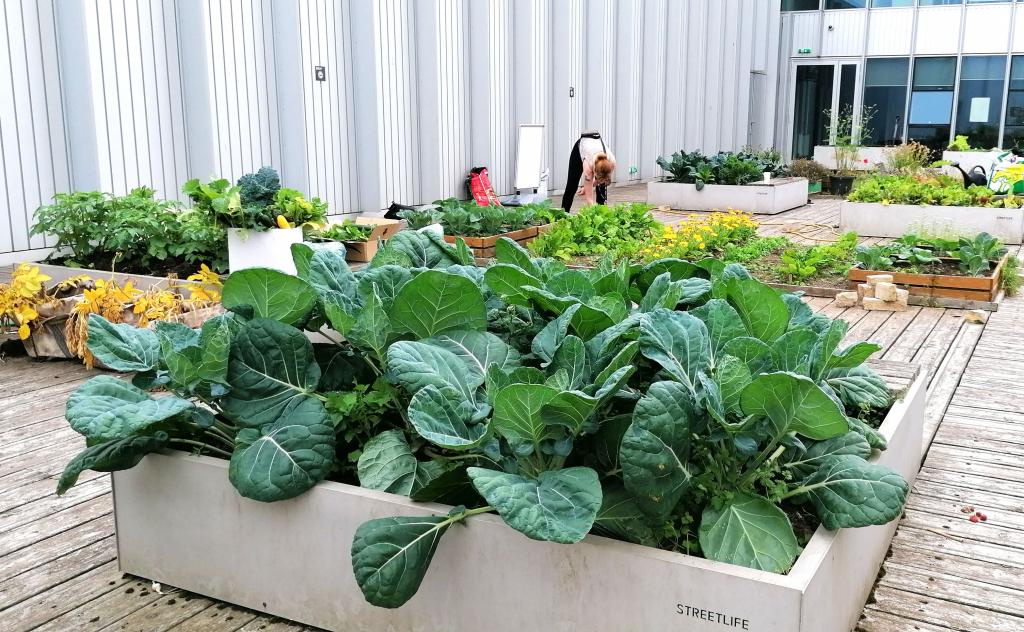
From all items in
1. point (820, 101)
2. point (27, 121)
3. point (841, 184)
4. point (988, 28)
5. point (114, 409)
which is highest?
point (988, 28)

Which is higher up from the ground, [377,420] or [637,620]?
[377,420]

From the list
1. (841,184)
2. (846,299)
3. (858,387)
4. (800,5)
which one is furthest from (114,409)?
(800,5)

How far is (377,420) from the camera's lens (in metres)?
2.54

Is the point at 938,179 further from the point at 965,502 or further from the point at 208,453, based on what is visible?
the point at 208,453

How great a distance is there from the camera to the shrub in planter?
204 centimetres

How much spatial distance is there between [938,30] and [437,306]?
2627 centimetres

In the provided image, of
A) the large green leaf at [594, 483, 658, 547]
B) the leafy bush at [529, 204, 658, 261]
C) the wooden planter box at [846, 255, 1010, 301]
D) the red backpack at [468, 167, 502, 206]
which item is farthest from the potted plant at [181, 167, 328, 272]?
the red backpack at [468, 167, 502, 206]

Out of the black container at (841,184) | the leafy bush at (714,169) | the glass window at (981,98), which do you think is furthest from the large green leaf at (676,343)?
the glass window at (981,98)

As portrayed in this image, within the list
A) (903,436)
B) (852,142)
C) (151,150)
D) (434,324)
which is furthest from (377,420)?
(852,142)

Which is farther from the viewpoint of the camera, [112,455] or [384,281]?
[384,281]

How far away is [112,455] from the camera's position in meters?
2.48

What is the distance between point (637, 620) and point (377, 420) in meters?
0.90

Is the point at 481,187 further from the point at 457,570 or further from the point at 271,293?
the point at 457,570

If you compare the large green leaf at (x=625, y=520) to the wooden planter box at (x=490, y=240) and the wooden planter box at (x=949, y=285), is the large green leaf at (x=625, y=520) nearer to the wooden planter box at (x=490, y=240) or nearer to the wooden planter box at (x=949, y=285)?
the wooden planter box at (x=949, y=285)
